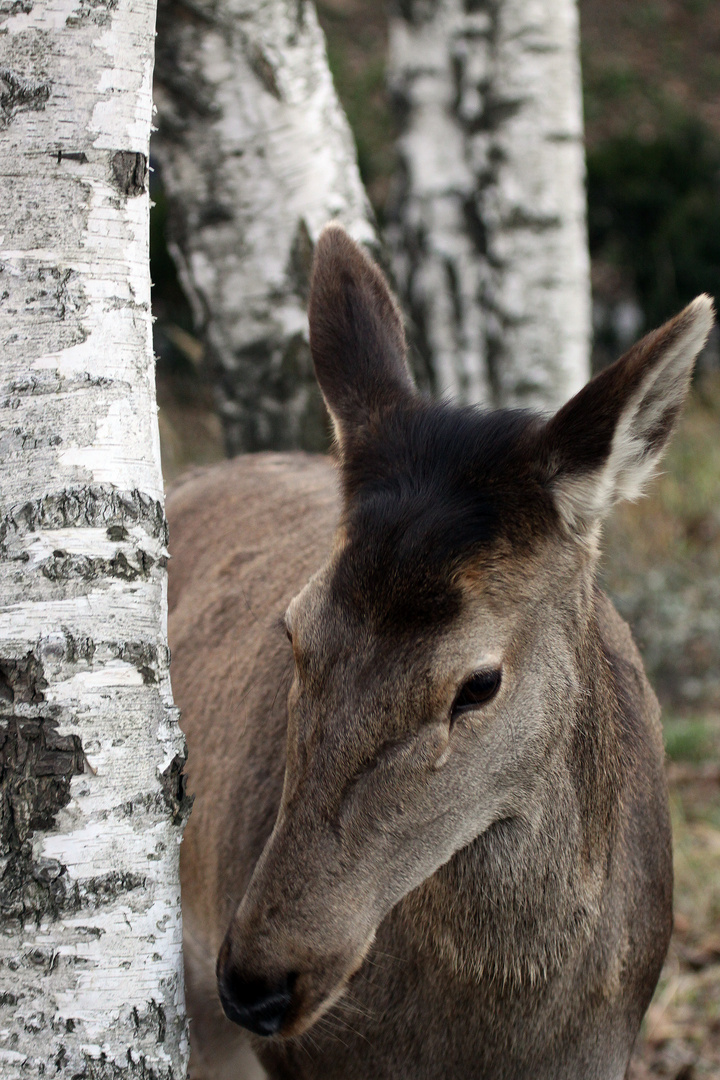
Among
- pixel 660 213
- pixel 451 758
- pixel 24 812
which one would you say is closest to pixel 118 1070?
pixel 24 812

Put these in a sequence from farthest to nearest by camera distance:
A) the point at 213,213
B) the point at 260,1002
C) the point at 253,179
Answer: the point at 213,213 → the point at 253,179 → the point at 260,1002

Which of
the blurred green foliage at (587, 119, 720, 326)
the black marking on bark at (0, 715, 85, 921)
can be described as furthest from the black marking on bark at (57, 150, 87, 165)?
the blurred green foliage at (587, 119, 720, 326)

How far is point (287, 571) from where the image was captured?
11.9 feet

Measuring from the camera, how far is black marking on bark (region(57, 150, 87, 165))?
2123mm

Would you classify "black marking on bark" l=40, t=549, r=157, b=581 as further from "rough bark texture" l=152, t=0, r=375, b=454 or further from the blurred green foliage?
the blurred green foliage

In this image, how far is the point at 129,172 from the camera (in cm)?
220

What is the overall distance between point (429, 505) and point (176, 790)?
30.5 inches

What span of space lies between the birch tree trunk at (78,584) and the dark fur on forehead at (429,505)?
0.46 meters

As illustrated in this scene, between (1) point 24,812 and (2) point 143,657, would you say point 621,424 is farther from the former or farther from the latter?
(1) point 24,812

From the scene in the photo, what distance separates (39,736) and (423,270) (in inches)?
185

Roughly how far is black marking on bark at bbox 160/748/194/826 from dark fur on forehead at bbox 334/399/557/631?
47 centimetres

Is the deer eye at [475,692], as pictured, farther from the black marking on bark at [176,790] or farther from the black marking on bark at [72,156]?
the black marking on bark at [72,156]

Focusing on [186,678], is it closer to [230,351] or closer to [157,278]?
[230,351]

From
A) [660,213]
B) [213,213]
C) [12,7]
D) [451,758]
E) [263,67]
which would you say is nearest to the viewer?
[12,7]
